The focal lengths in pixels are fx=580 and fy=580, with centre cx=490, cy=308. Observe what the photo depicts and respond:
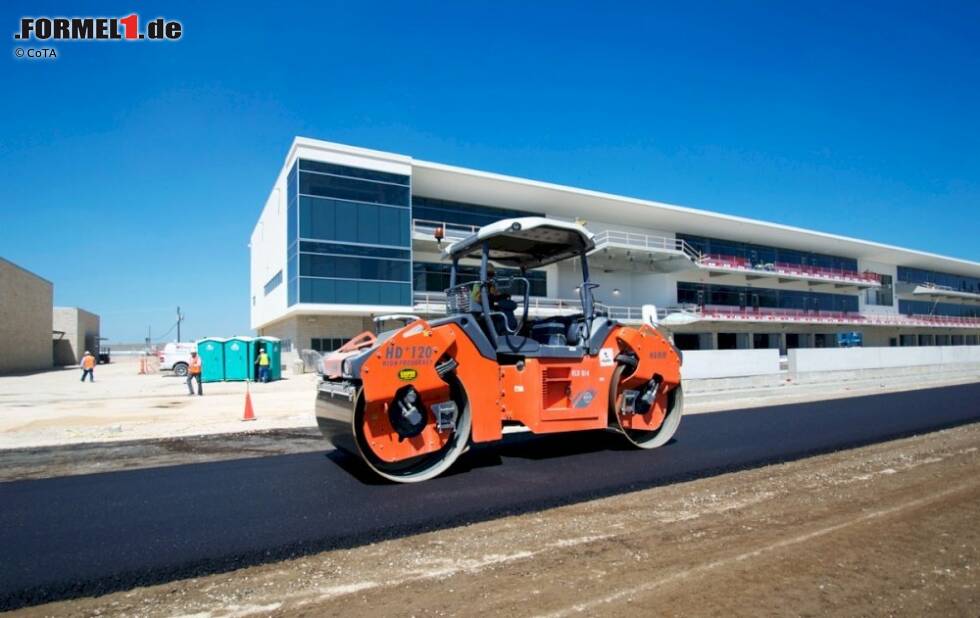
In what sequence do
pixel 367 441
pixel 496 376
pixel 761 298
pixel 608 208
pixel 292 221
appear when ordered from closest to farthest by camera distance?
pixel 367 441 < pixel 496 376 < pixel 292 221 < pixel 608 208 < pixel 761 298

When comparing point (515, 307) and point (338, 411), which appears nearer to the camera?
point (338, 411)

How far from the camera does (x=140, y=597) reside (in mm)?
3309

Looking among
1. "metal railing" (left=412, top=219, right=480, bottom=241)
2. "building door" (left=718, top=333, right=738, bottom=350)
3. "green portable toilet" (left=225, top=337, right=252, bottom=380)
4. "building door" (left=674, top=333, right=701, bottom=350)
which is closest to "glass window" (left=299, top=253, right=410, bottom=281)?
"metal railing" (left=412, top=219, right=480, bottom=241)

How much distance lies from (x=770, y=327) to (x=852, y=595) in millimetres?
Answer: 46912

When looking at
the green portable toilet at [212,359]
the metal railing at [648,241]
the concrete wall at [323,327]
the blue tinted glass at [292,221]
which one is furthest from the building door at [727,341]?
the green portable toilet at [212,359]

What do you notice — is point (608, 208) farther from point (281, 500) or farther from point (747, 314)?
point (281, 500)

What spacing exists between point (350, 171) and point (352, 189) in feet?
2.97

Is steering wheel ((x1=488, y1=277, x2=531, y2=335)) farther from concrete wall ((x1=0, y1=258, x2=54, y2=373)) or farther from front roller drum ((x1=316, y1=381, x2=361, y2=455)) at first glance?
concrete wall ((x1=0, y1=258, x2=54, y2=373))

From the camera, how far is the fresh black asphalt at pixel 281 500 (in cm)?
378

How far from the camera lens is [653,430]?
7.51 m

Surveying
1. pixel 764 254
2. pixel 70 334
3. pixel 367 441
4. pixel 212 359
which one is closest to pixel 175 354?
pixel 212 359

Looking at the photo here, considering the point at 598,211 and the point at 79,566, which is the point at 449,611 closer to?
the point at 79,566

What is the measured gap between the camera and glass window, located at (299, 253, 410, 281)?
28.2 metres

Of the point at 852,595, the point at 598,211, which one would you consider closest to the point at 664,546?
the point at 852,595
